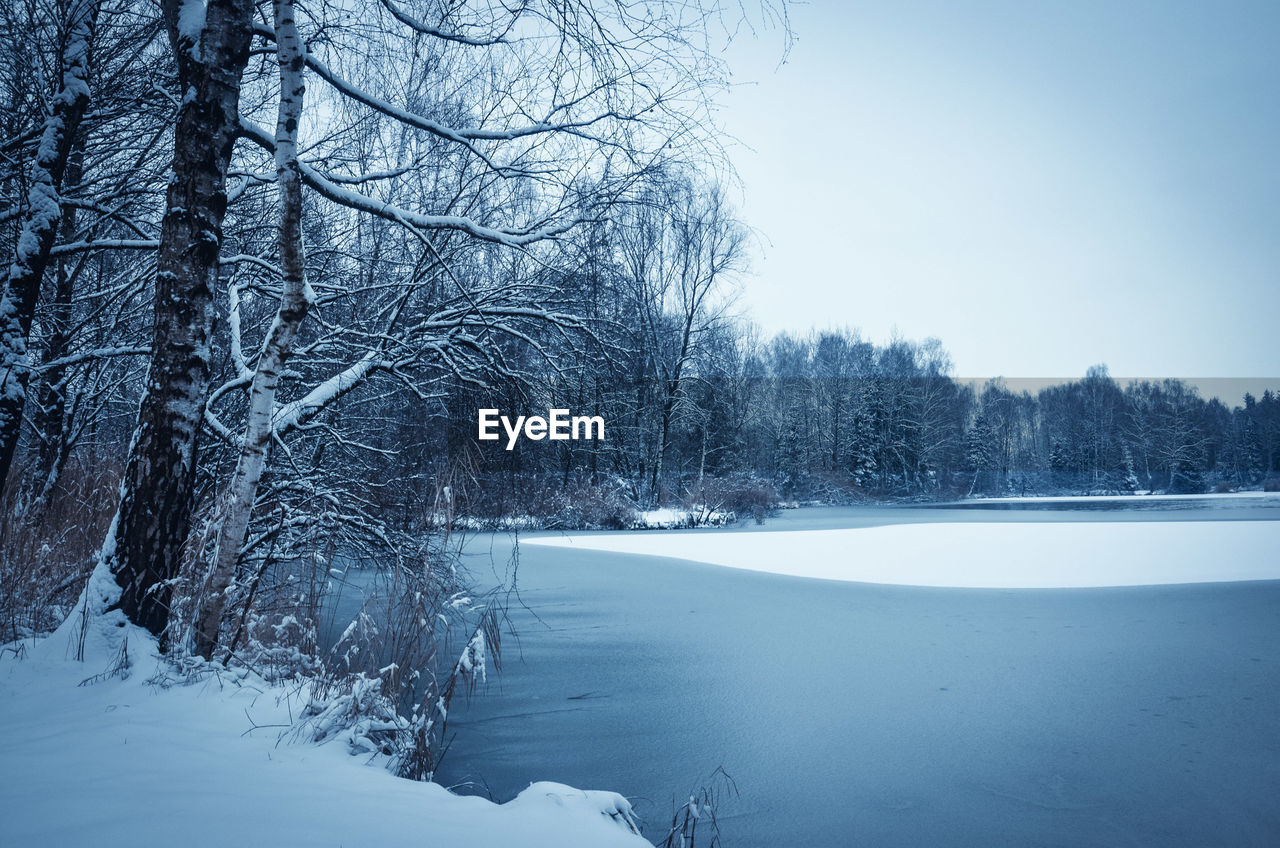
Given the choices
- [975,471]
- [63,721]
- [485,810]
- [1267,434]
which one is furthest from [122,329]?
[1267,434]

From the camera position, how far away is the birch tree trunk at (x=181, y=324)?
2402mm

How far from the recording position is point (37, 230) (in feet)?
10.3

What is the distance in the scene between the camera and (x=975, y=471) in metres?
39.6

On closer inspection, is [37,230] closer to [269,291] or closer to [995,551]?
[269,291]

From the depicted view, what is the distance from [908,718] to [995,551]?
303 inches

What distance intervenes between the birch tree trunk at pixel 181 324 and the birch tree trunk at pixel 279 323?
0.55ft

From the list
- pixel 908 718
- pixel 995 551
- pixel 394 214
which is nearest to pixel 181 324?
pixel 394 214

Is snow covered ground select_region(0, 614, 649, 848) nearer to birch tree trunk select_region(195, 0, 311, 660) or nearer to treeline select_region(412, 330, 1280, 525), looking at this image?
birch tree trunk select_region(195, 0, 311, 660)

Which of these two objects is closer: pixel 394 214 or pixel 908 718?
pixel 394 214

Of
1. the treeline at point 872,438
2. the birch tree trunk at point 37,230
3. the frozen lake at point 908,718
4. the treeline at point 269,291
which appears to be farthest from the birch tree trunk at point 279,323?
the treeline at point 872,438

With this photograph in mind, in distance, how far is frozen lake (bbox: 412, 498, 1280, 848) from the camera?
2533 mm

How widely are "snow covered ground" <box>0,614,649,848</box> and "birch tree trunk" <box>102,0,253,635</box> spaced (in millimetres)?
257

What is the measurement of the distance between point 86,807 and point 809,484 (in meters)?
28.9

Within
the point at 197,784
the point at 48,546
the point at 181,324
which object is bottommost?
the point at 197,784
